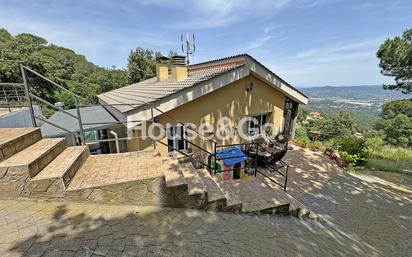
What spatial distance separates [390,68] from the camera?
38.3 feet

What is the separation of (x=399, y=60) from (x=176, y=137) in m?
13.6

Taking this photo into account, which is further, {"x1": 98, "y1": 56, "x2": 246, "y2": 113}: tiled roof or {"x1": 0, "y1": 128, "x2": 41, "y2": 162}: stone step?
{"x1": 98, "y1": 56, "x2": 246, "y2": 113}: tiled roof

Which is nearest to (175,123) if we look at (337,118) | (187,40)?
(187,40)

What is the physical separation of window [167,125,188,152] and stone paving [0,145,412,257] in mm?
4202

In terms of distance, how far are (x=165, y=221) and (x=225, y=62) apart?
9060 mm

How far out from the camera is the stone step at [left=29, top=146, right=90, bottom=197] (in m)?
2.79

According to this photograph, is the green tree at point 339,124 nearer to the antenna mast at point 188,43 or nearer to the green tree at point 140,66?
the green tree at point 140,66

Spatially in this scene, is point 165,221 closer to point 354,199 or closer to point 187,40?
point 354,199

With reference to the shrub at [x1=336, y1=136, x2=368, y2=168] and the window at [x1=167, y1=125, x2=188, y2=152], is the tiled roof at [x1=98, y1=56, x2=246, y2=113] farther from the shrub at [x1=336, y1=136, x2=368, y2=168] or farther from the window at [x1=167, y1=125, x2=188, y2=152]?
the shrub at [x1=336, y1=136, x2=368, y2=168]

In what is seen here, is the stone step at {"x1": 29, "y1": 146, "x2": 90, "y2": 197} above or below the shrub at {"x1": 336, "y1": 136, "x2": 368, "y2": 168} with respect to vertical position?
above

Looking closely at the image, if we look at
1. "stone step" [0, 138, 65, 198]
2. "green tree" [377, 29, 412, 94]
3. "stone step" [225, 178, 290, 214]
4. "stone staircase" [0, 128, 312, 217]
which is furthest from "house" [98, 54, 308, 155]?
"green tree" [377, 29, 412, 94]

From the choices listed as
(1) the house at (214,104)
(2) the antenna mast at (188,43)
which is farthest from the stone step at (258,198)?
(2) the antenna mast at (188,43)

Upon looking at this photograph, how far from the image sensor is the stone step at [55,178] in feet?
9.14

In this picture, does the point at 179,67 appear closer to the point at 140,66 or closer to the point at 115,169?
the point at 115,169
